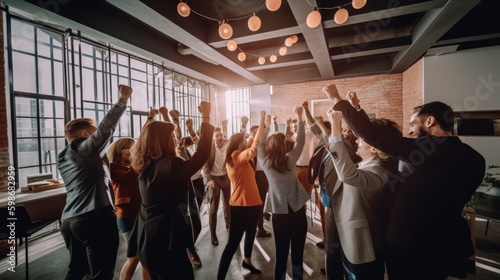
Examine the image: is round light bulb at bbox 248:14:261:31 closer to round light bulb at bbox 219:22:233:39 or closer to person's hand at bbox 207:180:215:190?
round light bulb at bbox 219:22:233:39

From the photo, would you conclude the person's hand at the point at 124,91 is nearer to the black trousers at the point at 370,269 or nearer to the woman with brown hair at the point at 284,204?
the woman with brown hair at the point at 284,204

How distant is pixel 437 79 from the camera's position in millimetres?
4781

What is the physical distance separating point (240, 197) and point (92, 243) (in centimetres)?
129

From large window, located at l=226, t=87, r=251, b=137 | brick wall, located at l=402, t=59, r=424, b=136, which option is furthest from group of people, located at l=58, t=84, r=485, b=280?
large window, located at l=226, t=87, r=251, b=137

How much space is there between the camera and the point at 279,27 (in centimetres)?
356

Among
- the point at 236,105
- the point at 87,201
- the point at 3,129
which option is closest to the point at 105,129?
the point at 87,201

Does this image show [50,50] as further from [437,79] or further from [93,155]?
[437,79]

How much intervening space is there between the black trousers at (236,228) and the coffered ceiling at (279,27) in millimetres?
2759

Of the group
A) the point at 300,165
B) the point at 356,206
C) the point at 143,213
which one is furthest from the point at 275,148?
the point at 300,165

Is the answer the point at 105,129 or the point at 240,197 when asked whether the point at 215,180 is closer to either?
the point at 240,197

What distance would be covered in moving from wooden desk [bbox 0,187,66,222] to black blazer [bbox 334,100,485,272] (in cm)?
419

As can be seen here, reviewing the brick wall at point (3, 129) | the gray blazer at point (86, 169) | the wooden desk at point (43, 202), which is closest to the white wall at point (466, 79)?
the gray blazer at point (86, 169)

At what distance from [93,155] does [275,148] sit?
1546mm

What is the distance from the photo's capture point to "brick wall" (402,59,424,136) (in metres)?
5.06
